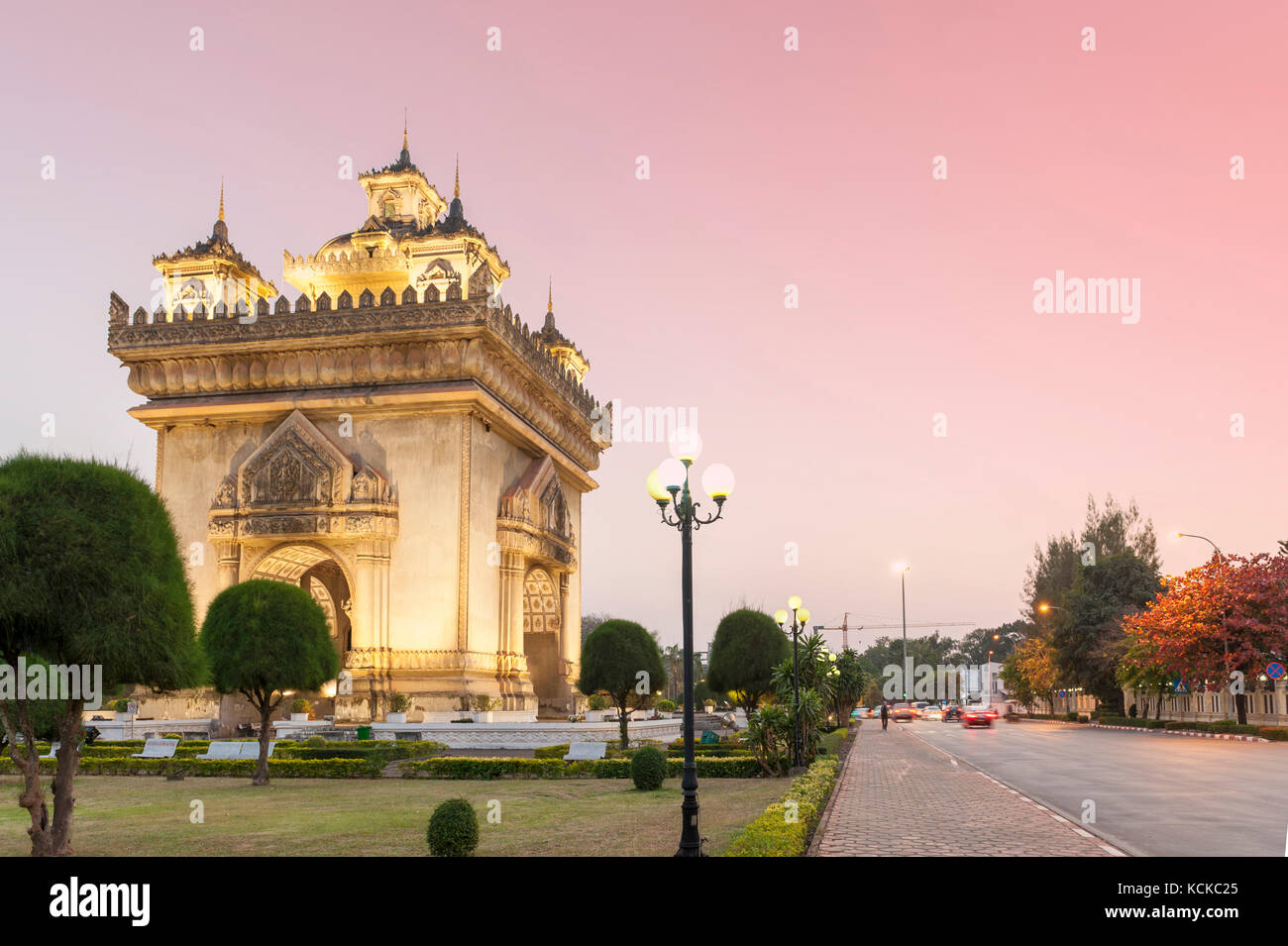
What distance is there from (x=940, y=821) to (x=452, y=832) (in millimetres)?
6865

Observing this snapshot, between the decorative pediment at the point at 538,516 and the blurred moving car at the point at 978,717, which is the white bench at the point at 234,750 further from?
the blurred moving car at the point at 978,717

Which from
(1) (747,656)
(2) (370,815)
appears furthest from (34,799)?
(1) (747,656)

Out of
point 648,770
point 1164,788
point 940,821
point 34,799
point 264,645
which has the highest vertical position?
point 264,645

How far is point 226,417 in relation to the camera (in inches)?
1528

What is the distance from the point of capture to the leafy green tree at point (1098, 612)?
55.8 meters

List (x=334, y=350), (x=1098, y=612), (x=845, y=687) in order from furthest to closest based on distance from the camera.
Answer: (x=1098, y=612) → (x=845, y=687) → (x=334, y=350)

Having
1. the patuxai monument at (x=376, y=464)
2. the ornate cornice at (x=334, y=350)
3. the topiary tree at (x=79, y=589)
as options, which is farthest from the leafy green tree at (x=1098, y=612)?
the topiary tree at (x=79, y=589)

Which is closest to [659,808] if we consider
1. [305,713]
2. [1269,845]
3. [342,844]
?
[342,844]

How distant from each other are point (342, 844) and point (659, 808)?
560 cm

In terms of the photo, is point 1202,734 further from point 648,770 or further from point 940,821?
point 940,821

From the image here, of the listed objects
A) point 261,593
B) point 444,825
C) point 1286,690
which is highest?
point 261,593

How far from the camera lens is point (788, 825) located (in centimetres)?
1120

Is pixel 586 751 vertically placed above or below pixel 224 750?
above
